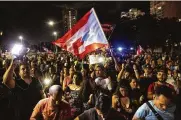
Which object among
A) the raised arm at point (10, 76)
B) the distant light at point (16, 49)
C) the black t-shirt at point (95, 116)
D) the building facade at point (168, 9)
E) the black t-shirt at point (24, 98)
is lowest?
the black t-shirt at point (95, 116)

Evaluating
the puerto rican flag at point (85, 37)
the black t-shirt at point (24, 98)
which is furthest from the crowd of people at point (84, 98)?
the puerto rican flag at point (85, 37)

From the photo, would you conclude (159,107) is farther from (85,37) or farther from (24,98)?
(85,37)

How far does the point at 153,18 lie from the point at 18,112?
7016cm

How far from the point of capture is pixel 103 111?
4652 millimetres

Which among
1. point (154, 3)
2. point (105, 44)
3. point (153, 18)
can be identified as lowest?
point (105, 44)

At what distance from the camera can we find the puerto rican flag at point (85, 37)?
29.7 ft

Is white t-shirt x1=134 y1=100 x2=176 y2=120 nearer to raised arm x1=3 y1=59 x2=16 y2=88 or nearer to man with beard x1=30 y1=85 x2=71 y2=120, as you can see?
man with beard x1=30 y1=85 x2=71 y2=120

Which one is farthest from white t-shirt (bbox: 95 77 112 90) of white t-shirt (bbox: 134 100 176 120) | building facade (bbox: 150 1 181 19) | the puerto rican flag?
building facade (bbox: 150 1 181 19)

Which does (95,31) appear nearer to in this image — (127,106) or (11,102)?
(127,106)

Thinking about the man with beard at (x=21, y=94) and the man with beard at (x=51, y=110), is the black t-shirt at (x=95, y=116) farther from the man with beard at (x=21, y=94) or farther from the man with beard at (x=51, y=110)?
the man with beard at (x=21, y=94)

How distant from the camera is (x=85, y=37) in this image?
30.8ft

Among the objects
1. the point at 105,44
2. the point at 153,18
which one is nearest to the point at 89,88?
the point at 105,44

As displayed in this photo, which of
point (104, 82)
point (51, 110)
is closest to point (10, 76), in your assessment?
point (51, 110)

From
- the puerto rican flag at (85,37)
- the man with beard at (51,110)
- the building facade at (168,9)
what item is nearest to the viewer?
the man with beard at (51,110)
